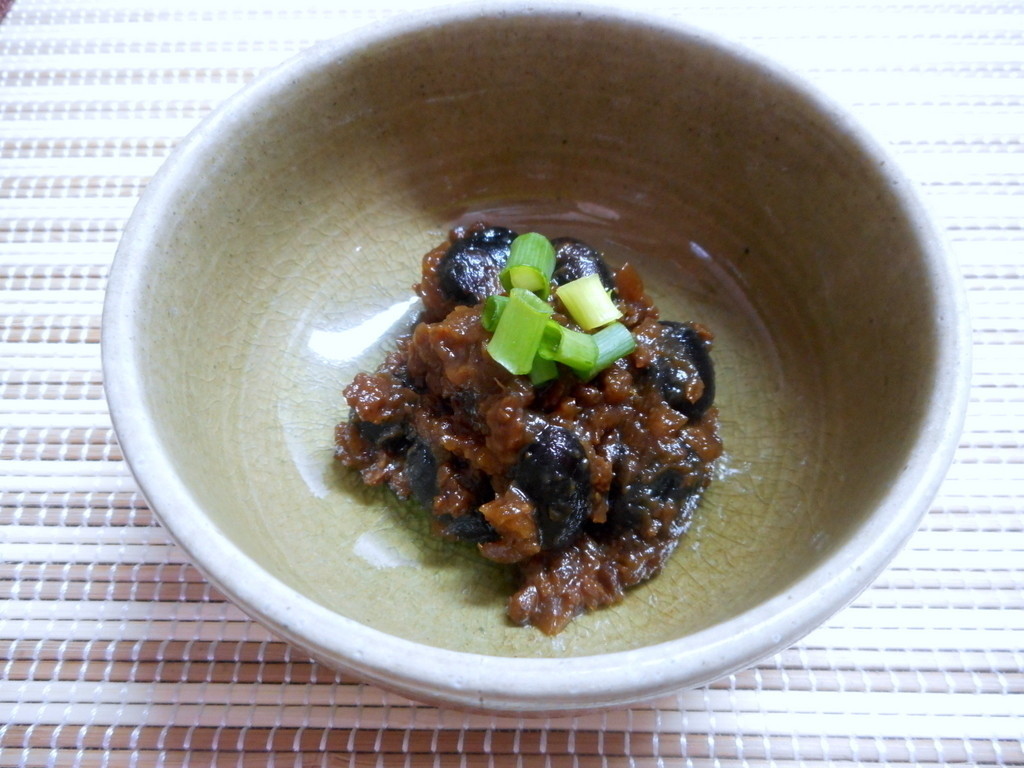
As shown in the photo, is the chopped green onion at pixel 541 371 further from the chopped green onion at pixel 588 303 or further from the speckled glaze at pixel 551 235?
the speckled glaze at pixel 551 235

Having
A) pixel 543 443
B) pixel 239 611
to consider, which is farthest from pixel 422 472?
pixel 239 611

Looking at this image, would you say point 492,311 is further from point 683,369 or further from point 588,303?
point 683,369

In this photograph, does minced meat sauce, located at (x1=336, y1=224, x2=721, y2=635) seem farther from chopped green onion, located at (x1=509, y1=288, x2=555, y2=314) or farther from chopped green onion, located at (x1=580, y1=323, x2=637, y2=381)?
chopped green onion, located at (x1=509, y1=288, x2=555, y2=314)

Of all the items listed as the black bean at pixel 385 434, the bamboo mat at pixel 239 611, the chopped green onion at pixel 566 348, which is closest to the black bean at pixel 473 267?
the chopped green onion at pixel 566 348

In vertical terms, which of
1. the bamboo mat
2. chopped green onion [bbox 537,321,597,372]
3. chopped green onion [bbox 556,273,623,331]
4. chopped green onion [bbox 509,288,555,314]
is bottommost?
the bamboo mat

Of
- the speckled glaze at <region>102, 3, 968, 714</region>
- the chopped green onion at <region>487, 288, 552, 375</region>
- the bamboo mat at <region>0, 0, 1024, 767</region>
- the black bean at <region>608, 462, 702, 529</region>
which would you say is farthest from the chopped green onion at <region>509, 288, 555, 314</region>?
the bamboo mat at <region>0, 0, 1024, 767</region>

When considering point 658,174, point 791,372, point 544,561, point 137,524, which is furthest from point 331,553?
point 658,174
